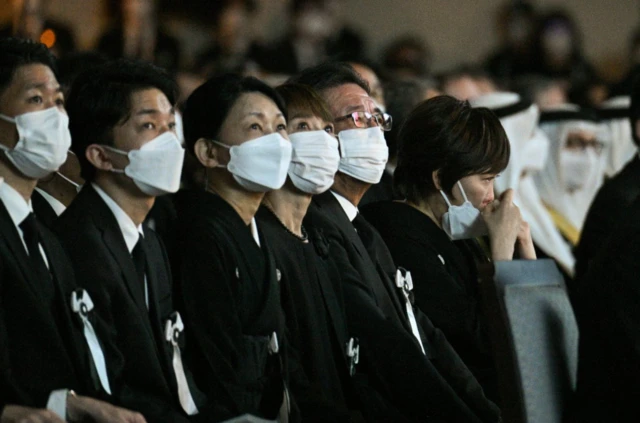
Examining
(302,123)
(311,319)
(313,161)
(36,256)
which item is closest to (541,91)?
(302,123)

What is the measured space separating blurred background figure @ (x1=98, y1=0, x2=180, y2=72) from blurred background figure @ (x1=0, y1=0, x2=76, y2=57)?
861mm

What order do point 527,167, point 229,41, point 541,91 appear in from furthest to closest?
point 229,41 → point 541,91 → point 527,167

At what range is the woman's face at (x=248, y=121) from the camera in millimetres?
4426

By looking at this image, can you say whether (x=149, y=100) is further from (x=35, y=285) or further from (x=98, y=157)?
(x=35, y=285)

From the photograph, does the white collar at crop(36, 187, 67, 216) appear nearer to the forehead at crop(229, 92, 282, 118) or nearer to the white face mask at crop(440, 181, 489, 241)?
the forehead at crop(229, 92, 282, 118)

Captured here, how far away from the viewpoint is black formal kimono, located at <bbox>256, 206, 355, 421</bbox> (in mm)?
4293

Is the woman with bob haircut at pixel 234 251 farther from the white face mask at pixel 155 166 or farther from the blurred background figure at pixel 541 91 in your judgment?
the blurred background figure at pixel 541 91

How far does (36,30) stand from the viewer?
735 cm

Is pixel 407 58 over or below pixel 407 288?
over

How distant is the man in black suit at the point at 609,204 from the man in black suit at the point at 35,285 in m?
3.18

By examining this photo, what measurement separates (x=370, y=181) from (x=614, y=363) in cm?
193

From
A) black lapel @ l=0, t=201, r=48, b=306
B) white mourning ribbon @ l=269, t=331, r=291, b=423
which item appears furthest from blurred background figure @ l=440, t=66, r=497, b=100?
black lapel @ l=0, t=201, r=48, b=306

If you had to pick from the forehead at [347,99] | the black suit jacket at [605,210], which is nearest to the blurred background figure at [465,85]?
the black suit jacket at [605,210]

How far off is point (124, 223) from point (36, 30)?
355 centimetres
